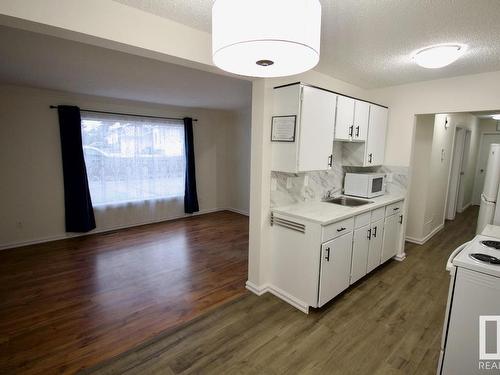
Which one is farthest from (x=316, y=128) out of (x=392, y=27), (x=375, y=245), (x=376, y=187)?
(x=375, y=245)

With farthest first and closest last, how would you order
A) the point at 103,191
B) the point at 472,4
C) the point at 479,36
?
the point at 103,191 < the point at 479,36 < the point at 472,4

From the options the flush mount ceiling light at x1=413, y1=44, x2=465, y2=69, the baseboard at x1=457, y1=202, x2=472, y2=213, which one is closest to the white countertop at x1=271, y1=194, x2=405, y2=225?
the flush mount ceiling light at x1=413, y1=44, x2=465, y2=69

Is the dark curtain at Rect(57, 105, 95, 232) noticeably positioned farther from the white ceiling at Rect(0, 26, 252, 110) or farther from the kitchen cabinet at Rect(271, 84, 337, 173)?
the kitchen cabinet at Rect(271, 84, 337, 173)

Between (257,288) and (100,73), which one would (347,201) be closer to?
(257,288)

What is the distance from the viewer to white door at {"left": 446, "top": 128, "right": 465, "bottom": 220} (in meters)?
5.49

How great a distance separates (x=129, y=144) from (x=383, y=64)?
4.39 m

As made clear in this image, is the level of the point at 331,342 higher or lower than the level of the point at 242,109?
lower

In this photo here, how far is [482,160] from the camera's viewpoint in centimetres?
707

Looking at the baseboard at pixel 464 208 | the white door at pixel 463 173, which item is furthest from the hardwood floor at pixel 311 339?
the baseboard at pixel 464 208

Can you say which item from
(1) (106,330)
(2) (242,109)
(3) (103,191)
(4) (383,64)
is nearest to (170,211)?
(3) (103,191)

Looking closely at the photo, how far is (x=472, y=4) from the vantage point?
60.4 inches

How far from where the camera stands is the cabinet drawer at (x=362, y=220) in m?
2.70

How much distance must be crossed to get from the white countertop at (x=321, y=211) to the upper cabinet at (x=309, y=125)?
42cm

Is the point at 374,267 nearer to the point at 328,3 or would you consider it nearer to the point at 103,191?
the point at 328,3
